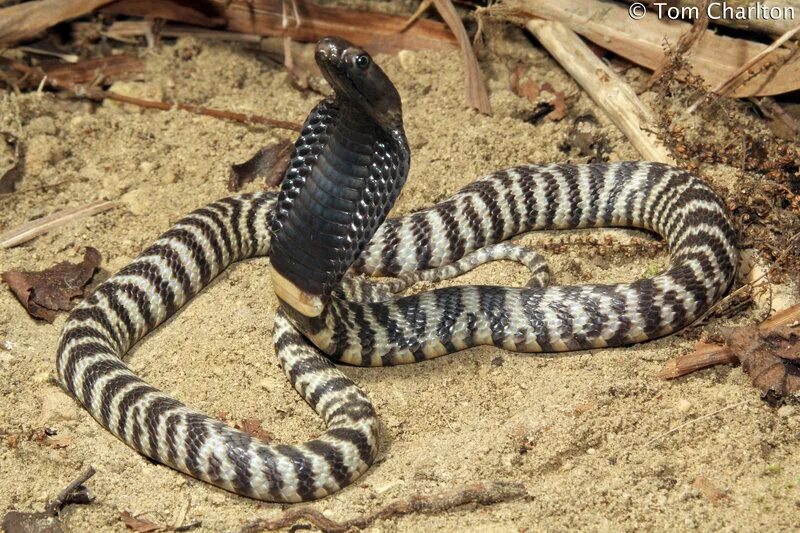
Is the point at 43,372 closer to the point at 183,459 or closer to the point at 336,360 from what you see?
the point at 183,459

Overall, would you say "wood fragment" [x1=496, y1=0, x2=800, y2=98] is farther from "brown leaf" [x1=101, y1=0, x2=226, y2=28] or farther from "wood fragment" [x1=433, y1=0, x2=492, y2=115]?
"brown leaf" [x1=101, y1=0, x2=226, y2=28]

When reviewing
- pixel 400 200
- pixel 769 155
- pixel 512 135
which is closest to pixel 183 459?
pixel 400 200

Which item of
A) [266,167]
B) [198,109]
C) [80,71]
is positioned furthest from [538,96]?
[80,71]

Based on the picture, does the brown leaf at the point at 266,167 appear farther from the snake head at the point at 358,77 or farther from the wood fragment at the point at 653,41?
the snake head at the point at 358,77

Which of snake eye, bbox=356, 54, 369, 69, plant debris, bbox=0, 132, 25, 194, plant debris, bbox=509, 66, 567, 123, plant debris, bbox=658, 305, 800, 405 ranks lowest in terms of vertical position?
plant debris, bbox=0, 132, 25, 194

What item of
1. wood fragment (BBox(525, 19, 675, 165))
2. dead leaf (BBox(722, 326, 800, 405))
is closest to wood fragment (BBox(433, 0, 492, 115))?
wood fragment (BBox(525, 19, 675, 165))

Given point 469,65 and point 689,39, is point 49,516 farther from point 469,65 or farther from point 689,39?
point 689,39
